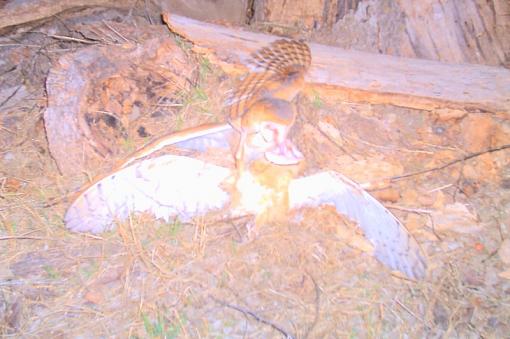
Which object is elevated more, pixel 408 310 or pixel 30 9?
pixel 30 9

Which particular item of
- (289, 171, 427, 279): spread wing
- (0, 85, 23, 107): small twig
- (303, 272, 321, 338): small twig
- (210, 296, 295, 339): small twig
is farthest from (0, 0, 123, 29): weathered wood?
(303, 272, 321, 338): small twig

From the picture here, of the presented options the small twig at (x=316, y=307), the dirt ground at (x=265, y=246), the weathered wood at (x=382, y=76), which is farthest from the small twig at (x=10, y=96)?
the small twig at (x=316, y=307)

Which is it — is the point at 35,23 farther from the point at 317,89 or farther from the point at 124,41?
the point at 317,89

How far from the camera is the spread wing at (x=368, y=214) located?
1614 millimetres

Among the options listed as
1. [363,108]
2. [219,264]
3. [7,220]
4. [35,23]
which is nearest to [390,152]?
[363,108]

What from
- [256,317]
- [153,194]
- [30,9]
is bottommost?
[256,317]

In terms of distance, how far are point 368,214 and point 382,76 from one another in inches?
32.1

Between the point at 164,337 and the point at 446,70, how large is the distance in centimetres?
186

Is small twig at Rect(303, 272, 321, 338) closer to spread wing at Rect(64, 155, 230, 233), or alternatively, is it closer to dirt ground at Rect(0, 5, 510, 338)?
dirt ground at Rect(0, 5, 510, 338)

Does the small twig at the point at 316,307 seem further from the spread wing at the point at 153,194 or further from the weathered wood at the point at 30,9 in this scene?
the weathered wood at the point at 30,9

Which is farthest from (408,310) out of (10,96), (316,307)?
(10,96)

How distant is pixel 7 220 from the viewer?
5.81 ft

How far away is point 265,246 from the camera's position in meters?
1.69

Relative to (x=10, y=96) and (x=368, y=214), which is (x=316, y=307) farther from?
(x=10, y=96)
